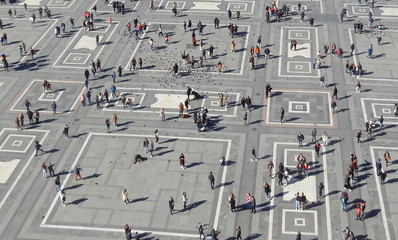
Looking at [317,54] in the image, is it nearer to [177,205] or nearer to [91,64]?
[91,64]

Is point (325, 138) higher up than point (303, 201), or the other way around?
point (325, 138)

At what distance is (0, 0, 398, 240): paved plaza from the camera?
159 ft

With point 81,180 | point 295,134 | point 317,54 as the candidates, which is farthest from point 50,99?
point 317,54

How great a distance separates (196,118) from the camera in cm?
5950

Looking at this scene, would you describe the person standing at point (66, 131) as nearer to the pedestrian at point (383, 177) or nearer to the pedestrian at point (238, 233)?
the pedestrian at point (238, 233)

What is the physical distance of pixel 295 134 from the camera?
2312 inches

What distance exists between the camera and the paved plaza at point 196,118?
48.6m

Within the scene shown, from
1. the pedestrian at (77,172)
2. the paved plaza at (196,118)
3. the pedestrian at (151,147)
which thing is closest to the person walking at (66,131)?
the paved plaza at (196,118)

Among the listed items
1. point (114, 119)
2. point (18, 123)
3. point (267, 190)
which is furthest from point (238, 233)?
point (18, 123)

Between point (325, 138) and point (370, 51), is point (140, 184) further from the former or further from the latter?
point (370, 51)

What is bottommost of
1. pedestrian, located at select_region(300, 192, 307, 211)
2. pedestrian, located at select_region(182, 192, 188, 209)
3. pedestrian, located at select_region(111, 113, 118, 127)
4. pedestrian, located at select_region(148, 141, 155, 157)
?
pedestrian, located at select_region(182, 192, 188, 209)

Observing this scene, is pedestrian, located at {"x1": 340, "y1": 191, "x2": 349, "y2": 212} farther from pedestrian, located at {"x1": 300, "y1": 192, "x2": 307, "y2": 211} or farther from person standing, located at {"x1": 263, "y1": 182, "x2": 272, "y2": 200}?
person standing, located at {"x1": 263, "y1": 182, "x2": 272, "y2": 200}

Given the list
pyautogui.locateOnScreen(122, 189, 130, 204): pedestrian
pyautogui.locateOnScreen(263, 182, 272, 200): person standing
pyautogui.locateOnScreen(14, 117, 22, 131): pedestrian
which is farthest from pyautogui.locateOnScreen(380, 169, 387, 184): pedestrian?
pyautogui.locateOnScreen(14, 117, 22, 131): pedestrian

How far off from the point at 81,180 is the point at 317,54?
3558 cm
